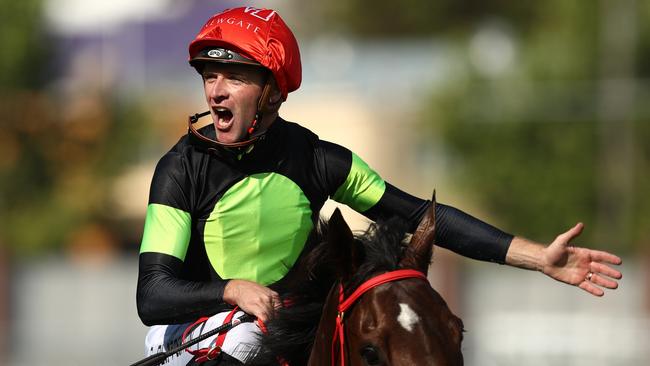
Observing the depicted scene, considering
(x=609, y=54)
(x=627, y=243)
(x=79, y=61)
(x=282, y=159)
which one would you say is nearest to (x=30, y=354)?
(x=282, y=159)

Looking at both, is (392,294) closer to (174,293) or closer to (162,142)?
(174,293)

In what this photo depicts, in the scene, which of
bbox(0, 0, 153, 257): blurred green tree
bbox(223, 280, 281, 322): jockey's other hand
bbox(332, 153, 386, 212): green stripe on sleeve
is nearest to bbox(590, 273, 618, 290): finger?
bbox(332, 153, 386, 212): green stripe on sleeve

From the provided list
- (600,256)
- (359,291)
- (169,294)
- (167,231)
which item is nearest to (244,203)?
(167,231)

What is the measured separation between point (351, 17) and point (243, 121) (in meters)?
56.3

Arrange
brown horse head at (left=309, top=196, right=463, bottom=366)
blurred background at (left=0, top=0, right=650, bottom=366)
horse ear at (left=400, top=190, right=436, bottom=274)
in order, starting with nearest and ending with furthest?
brown horse head at (left=309, top=196, right=463, bottom=366)
horse ear at (left=400, top=190, right=436, bottom=274)
blurred background at (left=0, top=0, right=650, bottom=366)

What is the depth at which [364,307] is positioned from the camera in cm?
429

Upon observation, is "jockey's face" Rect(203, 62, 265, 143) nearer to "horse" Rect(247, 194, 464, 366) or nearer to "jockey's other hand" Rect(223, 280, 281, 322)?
"horse" Rect(247, 194, 464, 366)

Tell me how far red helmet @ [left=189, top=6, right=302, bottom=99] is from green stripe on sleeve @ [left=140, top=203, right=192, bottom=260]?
0.63m

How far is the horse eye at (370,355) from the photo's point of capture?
4.14m

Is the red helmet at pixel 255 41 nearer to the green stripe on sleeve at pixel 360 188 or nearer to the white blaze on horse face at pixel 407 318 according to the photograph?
the green stripe on sleeve at pixel 360 188

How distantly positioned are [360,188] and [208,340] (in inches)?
37.9

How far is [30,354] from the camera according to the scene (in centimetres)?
1792

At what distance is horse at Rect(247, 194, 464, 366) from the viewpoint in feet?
13.6

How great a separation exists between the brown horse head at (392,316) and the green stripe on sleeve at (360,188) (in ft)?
2.84
